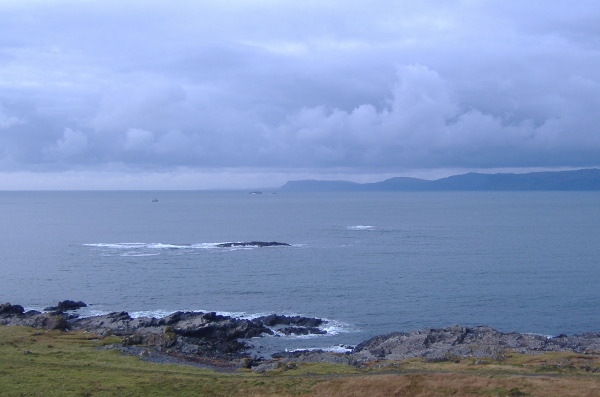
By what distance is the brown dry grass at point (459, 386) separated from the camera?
3822 cm

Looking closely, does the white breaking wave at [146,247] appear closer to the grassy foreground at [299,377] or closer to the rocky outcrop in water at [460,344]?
the rocky outcrop in water at [460,344]

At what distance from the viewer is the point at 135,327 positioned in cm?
6556

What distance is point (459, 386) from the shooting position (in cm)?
3994

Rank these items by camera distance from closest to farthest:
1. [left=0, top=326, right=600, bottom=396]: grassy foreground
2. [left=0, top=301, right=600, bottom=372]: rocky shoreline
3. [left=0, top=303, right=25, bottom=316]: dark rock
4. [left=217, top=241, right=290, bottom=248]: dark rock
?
[left=0, top=326, right=600, bottom=396]: grassy foreground
[left=0, top=301, right=600, bottom=372]: rocky shoreline
[left=0, top=303, right=25, bottom=316]: dark rock
[left=217, top=241, right=290, bottom=248]: dark rock

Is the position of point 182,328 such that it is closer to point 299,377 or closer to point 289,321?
point 289,321

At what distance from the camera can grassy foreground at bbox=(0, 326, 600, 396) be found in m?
38.9

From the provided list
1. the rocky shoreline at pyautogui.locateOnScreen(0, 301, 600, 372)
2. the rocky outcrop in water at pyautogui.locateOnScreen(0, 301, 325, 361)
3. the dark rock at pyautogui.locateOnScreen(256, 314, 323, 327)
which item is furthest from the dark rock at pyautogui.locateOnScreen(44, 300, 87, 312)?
the dark rock at pyautogui.locateOnScreen(256, 314, 323, 327)

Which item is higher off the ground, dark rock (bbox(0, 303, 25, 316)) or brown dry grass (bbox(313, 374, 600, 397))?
brown dry grass (bbox(313, 374, 600, 397))

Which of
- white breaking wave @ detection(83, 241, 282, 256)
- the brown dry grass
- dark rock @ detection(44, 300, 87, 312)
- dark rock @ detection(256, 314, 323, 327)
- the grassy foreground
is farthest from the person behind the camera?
white breaking wave @ detection(83, 241, 282, 256)

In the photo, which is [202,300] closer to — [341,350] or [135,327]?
[135,327]

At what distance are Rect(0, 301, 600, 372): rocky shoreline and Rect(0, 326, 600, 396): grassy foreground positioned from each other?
3.65m

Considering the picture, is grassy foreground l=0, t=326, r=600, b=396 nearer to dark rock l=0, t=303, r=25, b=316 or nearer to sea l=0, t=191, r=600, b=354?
sea l=0, t=191, r=600, b=354

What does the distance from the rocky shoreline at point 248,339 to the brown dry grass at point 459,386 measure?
9.11 m

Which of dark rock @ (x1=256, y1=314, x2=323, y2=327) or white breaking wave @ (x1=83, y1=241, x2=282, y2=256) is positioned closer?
dark rock @ (x1=256, y1=314, x2=323, y2=327)
